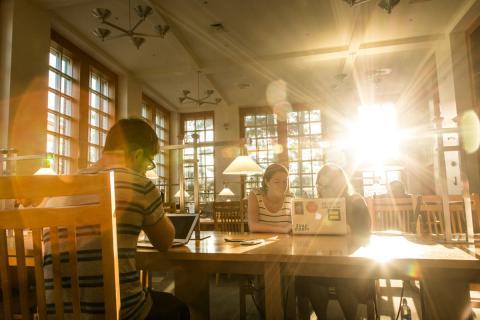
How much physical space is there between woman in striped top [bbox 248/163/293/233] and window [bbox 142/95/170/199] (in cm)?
630

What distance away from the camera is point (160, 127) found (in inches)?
364

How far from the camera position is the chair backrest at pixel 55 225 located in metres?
0.83

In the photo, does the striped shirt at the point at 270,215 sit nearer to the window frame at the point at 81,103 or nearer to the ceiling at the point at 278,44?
the ceiling at the point at 278,44

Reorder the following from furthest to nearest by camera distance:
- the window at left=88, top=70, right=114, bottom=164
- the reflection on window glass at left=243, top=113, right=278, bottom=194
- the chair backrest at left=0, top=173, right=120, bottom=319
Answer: the reflection on window glass at left=243, top=113, right=278, bottom=194 < the window at left=88, top=70, right=114, bottom=164 < the chair backrest at left=0, top=173, right=120, bottom=319

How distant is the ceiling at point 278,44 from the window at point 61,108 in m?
0.67

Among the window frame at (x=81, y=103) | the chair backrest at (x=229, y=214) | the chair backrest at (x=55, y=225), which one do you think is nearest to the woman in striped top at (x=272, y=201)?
the chair backrest at (x=229, y=214)

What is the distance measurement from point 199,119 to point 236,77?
9.50 feet

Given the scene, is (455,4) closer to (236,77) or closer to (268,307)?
(236,77)

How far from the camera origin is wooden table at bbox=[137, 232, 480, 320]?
45.1 inches

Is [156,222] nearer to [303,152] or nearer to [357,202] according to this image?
[357,202]

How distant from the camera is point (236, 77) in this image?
7.62 metres

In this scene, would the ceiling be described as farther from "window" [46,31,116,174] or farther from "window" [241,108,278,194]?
"window" [241,108,278,194]

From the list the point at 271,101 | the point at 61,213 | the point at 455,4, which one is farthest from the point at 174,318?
the point at 271,101

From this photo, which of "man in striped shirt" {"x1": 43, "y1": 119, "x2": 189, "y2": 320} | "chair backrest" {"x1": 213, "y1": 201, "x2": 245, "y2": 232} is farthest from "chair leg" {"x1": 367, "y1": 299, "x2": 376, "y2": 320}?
"chair backrest" {"x1": 213, "y1": 201, "x2": 245, "y2": 232}
